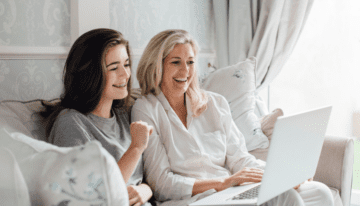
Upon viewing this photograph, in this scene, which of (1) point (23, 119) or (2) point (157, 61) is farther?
(2) point (157, 61)

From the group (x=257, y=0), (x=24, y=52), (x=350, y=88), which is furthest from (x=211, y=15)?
(x=24, y=52)

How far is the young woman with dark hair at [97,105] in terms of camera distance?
1135 millimetres

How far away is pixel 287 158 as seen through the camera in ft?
3.13

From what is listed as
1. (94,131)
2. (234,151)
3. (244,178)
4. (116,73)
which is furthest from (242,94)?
(94,131)

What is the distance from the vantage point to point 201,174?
1422 millimetres

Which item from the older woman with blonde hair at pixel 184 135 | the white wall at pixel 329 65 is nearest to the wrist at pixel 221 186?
the older woman with blonde hair at pixel 184 135

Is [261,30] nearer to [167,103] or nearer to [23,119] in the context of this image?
[167,103]

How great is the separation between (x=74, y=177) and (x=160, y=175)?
721 mm

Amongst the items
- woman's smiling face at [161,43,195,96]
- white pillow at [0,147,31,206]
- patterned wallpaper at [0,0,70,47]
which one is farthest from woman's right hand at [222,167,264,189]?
patterned wallpaper at [0,0,70,47]

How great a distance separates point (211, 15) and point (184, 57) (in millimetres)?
1263

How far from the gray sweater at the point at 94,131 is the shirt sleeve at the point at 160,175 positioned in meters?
0.04

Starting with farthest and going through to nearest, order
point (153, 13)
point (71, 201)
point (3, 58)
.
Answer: point (153, 13) → point (3, 58) → point (71, 201)

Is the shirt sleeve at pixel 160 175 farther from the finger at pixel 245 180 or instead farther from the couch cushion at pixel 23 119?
the couch cushion at pixel 23 119

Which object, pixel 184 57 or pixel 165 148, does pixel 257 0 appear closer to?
pixel 184 57
